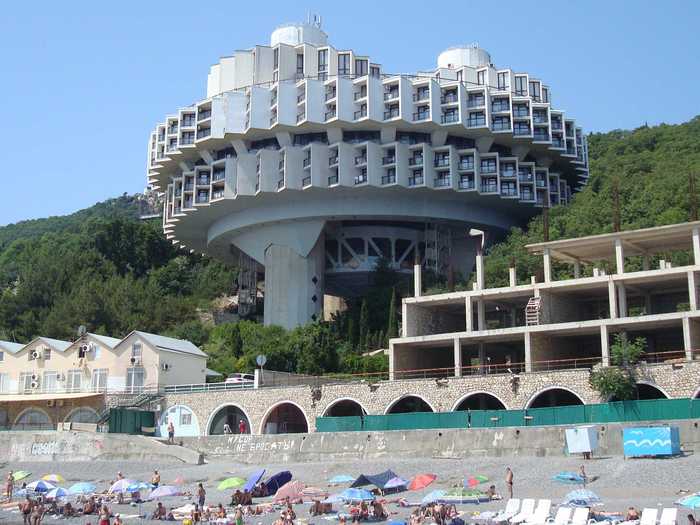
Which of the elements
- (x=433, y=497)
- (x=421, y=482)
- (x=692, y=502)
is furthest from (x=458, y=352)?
(x=692, y=502)

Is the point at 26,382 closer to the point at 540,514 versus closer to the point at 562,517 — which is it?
the point at 540,514

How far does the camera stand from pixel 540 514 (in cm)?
2730

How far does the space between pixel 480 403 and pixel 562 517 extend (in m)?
21.9


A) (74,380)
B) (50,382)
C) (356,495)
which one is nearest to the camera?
(356,495)

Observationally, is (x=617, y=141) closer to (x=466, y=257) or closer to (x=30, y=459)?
(x=466, y=257)

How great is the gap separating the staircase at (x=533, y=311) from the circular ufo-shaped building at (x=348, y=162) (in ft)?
58.8

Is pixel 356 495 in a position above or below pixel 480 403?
below


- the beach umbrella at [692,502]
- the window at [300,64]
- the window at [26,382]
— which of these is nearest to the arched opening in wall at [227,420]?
the window at [26,382]

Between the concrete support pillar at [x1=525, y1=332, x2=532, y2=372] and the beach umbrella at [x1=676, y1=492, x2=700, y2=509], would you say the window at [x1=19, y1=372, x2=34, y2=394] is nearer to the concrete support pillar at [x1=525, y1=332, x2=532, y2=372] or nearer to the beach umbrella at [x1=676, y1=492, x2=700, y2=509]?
the concrete support pillar at [x1=525, y1=332, x2=532, y2=372]

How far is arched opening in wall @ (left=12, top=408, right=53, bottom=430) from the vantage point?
184 feet

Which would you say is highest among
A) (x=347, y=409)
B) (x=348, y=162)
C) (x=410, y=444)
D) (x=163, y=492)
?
(x=348, y=162)

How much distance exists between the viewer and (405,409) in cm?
5047

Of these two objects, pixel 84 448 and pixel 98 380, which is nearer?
pixel 84 448

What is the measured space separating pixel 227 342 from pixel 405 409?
75.4 feet
